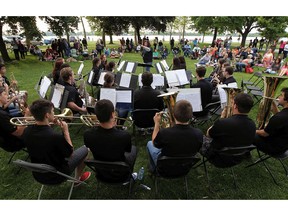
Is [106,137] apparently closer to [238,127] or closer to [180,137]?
[180,137]

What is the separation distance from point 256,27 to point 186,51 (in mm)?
12162

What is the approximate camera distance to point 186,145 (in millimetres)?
2486

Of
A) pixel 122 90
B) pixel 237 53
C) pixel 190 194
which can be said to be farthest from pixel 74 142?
pixel 237 53

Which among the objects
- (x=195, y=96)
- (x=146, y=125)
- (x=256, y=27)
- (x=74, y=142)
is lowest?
(x=74, y=142)

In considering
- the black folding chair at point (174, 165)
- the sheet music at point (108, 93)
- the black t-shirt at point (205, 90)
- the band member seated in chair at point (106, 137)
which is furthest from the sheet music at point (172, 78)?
the band member seated in chair at point (106, 137)

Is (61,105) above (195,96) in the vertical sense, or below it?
below

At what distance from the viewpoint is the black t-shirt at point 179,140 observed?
97.1 inches

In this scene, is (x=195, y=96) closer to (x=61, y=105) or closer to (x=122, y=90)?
(x=122, y=90)

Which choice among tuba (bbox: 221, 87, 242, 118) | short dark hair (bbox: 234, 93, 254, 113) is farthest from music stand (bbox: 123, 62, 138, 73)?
short dark hair (bbox: 234, 93, 254, 113)

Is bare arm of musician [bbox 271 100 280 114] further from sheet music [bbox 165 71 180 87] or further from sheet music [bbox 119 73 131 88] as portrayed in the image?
sheet music [bbox 119 73 131 88]

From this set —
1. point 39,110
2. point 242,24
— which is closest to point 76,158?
point 39,110

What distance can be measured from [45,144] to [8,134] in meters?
1.24

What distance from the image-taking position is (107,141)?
7.90 feet

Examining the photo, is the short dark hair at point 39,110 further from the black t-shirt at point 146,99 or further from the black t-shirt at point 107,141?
the black t-shirt at point 146,99
